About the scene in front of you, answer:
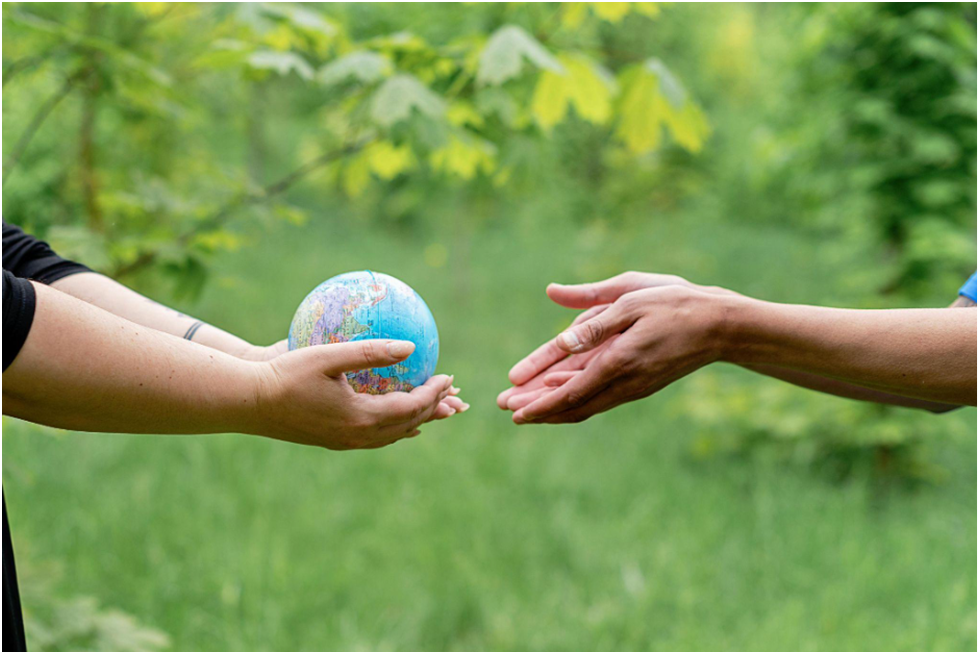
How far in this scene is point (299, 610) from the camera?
360cm

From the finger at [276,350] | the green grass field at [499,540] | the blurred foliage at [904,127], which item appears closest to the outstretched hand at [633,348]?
the finger at [276,350]

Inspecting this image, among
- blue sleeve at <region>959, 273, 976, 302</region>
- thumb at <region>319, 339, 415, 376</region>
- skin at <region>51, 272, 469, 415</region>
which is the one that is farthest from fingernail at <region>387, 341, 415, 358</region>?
blue sleeve at <region>959, 273, 976, 302</region>

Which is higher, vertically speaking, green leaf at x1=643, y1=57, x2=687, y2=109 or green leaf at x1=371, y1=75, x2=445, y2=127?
green leaf at x1=643, y1=57, x2=687, y2=109

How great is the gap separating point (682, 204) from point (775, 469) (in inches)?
291

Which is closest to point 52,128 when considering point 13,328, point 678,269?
point 13,328

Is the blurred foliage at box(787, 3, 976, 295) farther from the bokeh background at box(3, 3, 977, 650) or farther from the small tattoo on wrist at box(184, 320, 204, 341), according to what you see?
the small tattoo on wrist at box(184, 320, 204, 341)

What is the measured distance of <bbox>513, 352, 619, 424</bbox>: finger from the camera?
1869mm

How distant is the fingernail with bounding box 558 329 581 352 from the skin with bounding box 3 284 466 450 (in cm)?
36

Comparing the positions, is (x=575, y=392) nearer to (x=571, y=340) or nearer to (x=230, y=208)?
(x=571, y=340)

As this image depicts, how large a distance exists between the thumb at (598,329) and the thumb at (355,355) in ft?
1.72

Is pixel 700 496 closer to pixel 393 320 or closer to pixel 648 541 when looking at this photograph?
pixel 648 541

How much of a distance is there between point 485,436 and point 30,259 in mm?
4015

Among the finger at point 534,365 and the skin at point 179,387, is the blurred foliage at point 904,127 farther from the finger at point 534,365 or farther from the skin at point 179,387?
the skin at point 179,387

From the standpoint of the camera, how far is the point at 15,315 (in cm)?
112
